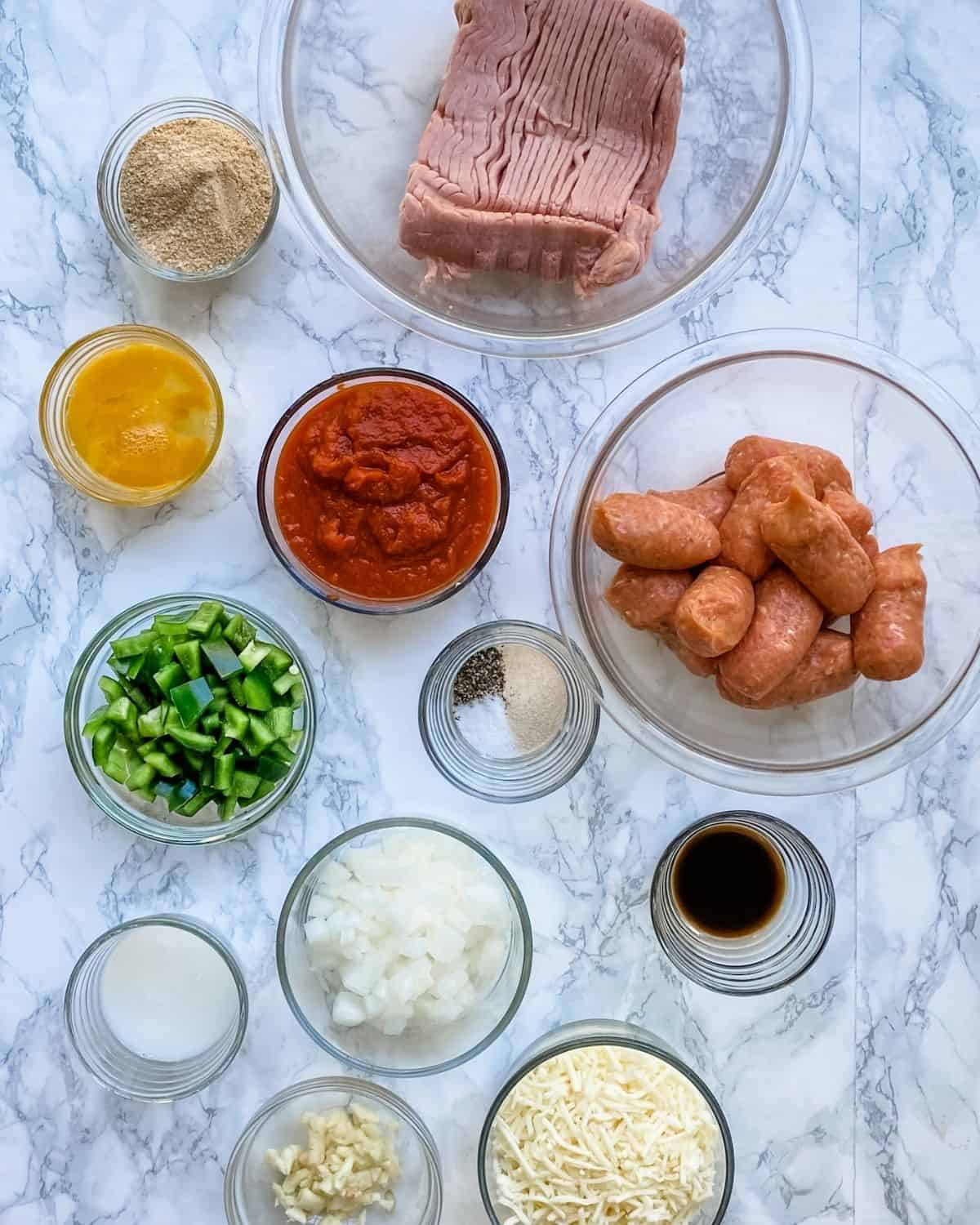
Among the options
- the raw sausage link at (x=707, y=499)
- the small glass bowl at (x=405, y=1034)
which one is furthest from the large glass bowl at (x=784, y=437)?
the small glass bowl at (x=405, y=1034)

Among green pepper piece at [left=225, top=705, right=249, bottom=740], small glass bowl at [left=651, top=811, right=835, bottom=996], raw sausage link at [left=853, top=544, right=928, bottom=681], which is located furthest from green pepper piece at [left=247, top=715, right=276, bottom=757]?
raw sausage link at [left=853, top=544, right=928, bottom=681]

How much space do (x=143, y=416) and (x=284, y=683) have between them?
0.61 meters

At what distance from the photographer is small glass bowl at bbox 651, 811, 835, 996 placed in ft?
7.59

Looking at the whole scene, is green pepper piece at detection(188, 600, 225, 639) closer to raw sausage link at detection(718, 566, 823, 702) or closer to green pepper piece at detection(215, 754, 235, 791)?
green pepper piece at detection(215, 754, 235, 791)

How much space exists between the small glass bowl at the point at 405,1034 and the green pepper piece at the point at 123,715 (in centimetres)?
44

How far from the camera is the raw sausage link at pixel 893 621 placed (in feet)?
6.57

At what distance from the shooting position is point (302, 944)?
224 centimetres

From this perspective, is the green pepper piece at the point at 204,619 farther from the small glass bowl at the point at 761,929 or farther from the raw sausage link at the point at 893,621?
the raw sausage link at the point at 893,621

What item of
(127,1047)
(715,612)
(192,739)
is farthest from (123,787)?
(715,612)

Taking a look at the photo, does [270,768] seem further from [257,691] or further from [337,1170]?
[337,1170]

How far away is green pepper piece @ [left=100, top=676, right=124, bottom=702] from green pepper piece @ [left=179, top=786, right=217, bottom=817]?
251mm

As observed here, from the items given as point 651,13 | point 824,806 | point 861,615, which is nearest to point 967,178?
point 651,13

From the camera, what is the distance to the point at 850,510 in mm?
2049

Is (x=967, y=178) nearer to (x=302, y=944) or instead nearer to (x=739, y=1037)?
(x=739, y=1037)
